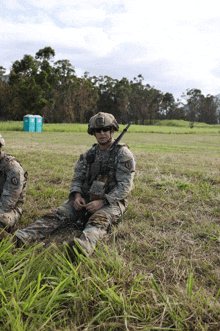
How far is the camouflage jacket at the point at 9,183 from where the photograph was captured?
2.99 m

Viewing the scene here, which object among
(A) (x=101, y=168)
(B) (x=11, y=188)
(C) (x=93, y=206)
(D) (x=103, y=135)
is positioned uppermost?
(D) (x=103, y=135)

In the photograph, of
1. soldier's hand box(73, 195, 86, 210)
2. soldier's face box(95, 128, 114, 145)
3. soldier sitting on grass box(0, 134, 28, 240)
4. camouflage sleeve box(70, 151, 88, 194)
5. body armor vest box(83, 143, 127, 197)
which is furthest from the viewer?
camouflage sleeve box(70, 151, 88, 194)

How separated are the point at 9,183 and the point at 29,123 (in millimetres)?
22507

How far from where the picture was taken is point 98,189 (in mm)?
3232

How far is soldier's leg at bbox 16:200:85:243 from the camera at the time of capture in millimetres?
2726

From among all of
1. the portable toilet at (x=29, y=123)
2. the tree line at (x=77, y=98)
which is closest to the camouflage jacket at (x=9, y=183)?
the portable toilet at (x=29, y=123)

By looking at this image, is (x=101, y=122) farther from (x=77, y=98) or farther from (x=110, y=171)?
(x=77, y=98)

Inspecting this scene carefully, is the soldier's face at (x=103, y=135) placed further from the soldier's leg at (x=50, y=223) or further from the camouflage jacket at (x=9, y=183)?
the camouflage jacket at (x=9, y=183)

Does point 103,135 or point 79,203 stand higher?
point 103,135

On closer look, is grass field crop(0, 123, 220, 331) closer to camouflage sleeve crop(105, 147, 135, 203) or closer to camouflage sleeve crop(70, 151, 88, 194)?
camouflage sleeve crop(105, 147, 135, 203)

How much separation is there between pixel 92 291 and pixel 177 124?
214ft

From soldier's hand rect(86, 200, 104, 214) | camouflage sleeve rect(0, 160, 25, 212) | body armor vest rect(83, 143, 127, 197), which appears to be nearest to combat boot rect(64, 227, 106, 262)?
soldier's hand rect(86, 200, 104, 214)

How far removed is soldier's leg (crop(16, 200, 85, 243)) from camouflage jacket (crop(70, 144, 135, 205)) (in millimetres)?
316

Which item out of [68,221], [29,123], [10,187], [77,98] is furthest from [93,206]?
[77,98]
